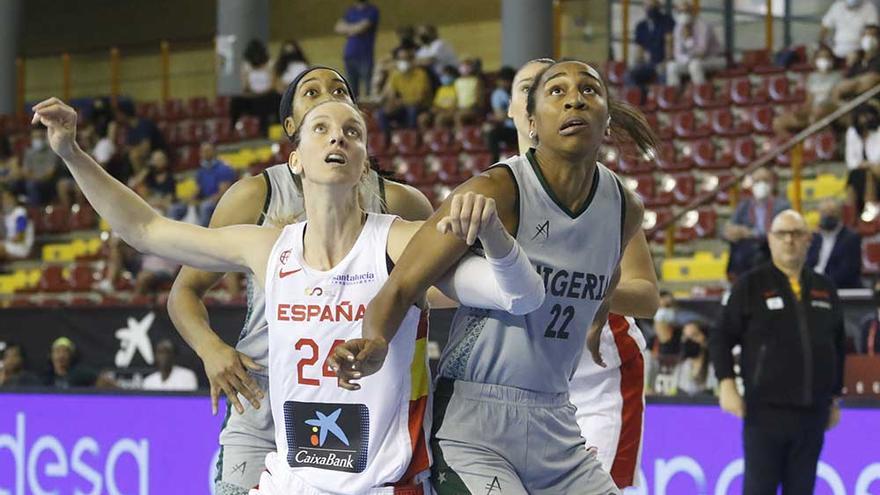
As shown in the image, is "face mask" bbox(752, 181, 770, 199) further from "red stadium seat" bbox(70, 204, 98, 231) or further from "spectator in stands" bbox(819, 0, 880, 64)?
"red stadium seat" bbox(70, 204, 98, 231)

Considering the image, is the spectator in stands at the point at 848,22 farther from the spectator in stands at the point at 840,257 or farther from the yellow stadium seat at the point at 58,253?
the yellow stadium seat at the point at 58,253

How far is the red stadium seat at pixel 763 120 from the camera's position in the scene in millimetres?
15617

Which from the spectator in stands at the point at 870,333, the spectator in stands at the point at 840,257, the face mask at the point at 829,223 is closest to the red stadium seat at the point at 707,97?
the face mask at the point at 829,223

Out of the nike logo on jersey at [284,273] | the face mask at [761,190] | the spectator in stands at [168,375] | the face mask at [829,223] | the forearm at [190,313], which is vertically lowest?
the spectator in stands at [168,375]

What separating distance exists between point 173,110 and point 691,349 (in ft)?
47.4

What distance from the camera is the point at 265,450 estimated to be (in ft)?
14.8

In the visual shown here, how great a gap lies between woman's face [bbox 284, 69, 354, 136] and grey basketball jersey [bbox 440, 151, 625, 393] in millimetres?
850

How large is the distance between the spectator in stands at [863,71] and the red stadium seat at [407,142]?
5.85 m

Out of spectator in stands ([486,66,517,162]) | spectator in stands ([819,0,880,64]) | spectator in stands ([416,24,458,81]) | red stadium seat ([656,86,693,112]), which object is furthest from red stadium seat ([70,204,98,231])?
spectator in stands ([819,0,880,64])

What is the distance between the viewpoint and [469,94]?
1789cm

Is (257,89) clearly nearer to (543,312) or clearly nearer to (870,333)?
(870,333)

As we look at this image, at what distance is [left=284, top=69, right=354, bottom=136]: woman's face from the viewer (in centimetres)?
455

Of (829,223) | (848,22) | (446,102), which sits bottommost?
(829,223)

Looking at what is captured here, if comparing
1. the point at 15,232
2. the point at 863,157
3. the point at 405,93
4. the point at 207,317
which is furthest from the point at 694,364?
the point at 15,232
